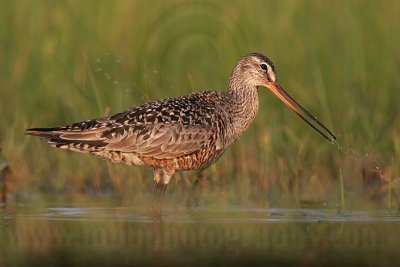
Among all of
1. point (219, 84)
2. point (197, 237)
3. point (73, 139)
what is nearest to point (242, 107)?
point (73, 139)

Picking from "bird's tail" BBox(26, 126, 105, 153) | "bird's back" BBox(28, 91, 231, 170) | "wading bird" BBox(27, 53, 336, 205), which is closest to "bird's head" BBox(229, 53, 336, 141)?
"wading bird" BBox(27, 53, 336, 205)

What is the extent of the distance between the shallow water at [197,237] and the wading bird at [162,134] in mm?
513

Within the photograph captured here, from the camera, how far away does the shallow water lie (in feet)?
23.4

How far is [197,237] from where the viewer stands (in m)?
8.05

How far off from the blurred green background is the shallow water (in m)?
0.67

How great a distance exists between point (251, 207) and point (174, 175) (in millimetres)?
1472

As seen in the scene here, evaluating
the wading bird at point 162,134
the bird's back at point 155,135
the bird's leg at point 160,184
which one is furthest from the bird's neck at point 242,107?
the bird's leg at point 160,184

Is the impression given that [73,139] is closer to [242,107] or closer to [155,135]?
[155,135]

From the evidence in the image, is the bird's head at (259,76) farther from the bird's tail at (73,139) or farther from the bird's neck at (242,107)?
the bird's tail at (73,139)

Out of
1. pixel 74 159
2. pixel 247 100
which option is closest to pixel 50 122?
pixel 74 159

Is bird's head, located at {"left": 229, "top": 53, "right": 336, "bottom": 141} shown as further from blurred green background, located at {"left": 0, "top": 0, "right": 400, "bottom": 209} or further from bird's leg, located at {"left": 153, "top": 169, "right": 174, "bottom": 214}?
bird's leg, located at {"left": 153, "top": 169, "right": 174, "bottom": 214}

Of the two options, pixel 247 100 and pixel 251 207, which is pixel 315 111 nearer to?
pixel 247 100

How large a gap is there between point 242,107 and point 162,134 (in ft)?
3.29

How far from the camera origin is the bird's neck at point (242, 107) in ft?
34.0
